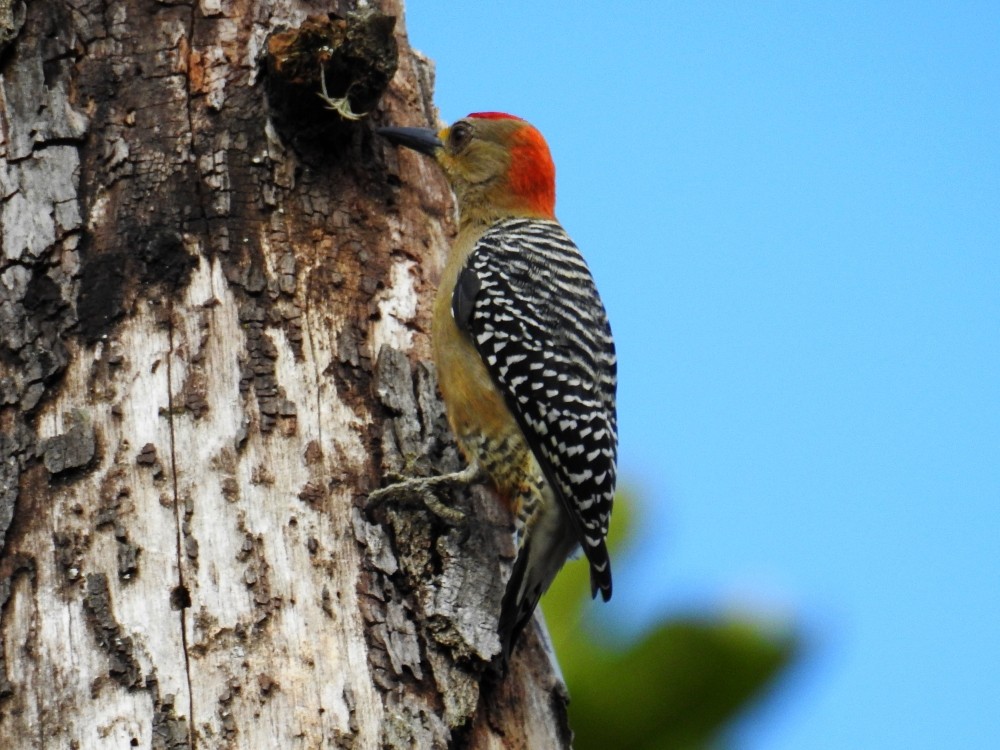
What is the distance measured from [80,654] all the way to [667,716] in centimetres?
257

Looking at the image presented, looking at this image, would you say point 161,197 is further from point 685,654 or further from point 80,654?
point 685,654

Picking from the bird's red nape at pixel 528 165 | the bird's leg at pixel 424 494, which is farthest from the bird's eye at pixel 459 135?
the bird's leg at pixel 424 494

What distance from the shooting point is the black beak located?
5.05 m

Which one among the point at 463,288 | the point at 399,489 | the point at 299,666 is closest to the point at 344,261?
the point at 463,288

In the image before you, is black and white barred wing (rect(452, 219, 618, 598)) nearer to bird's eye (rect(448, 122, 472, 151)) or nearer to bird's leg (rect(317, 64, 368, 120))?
bird's eye (rect(448, 122, 472, 151))

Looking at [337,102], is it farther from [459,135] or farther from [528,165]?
[528,165]

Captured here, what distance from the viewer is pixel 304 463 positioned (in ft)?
13.5

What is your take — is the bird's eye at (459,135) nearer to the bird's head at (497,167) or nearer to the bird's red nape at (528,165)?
the bird's head at (497,167)

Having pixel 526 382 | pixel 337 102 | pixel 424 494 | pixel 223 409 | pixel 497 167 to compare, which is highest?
pixel 497 167

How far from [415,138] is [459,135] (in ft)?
2.11

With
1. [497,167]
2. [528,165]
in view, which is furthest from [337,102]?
[528,165]

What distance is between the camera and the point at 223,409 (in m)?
4.10

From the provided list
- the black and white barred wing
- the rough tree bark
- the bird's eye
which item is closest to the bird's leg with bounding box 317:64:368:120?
the rough tree bark

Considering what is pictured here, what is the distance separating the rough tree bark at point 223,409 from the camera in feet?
12.0
